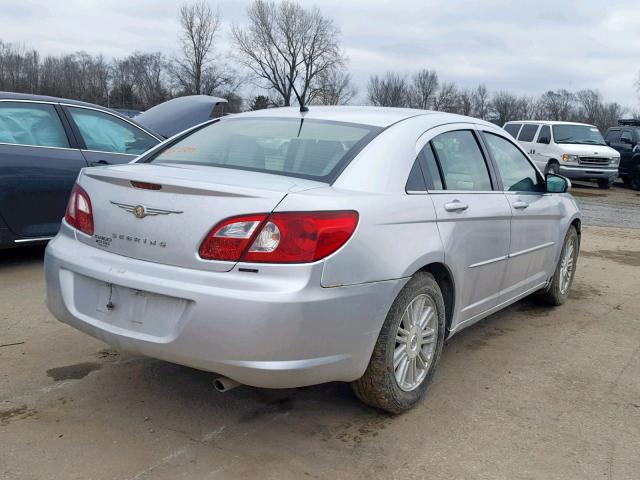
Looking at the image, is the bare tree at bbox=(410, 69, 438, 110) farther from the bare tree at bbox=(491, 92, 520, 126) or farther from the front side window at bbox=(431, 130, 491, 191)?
the front side window at bbox=(431, 130, 491, 191)

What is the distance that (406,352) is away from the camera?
10.1 feet

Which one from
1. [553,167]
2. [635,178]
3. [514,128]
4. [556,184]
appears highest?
[514,128]

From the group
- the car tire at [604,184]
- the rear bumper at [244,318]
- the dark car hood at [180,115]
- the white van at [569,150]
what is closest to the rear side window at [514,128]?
the white van at [569,150]

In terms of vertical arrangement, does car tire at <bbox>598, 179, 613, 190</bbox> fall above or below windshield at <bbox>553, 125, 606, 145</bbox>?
below

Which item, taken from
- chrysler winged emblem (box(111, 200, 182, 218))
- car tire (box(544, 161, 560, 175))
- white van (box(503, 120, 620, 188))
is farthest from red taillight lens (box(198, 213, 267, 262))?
car tire (box(544, 161, 560, 175))

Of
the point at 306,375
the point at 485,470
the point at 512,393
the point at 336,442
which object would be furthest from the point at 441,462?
the point at 512,393

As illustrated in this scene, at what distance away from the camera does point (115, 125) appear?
6.38 metres

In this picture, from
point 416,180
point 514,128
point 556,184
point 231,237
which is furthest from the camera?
point 514,128

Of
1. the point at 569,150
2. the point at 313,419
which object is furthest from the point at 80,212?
the point at 569,150

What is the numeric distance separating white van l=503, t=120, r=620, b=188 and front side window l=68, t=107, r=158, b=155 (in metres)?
13.6

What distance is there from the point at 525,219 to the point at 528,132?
15448 mm

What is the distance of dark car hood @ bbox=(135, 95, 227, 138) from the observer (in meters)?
7.80

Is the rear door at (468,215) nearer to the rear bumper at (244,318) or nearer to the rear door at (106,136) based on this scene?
the rear bumper at (244,318)

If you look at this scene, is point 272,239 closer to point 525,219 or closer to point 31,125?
point 525,219
